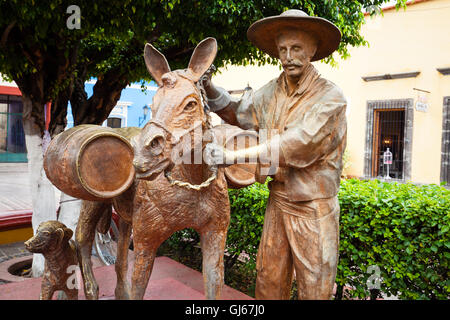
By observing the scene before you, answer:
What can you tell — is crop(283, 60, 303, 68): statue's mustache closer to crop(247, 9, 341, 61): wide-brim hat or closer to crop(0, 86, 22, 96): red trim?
crop(247, 9, 341, 61): wide-brim hat

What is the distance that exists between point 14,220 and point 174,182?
19.7 ft

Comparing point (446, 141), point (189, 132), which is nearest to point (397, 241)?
point (189, 132)

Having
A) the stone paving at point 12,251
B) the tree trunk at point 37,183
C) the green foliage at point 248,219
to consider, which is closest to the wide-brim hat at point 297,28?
the green foliage at point 248,219

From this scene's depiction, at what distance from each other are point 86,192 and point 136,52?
4.24 m

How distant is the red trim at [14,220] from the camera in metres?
6.22

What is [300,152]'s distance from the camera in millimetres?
1808

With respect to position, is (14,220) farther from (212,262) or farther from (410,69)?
(410,69)

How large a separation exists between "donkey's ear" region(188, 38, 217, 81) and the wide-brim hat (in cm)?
38

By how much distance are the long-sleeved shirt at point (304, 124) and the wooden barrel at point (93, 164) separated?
26.6 inches

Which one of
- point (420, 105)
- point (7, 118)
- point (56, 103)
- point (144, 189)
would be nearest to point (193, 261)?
point (56, 103)

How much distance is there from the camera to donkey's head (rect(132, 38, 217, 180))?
4.84 ft

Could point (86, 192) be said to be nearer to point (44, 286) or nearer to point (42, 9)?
point (44, 286)

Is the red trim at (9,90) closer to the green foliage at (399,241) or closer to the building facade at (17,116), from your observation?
the building facade at (17,116)
